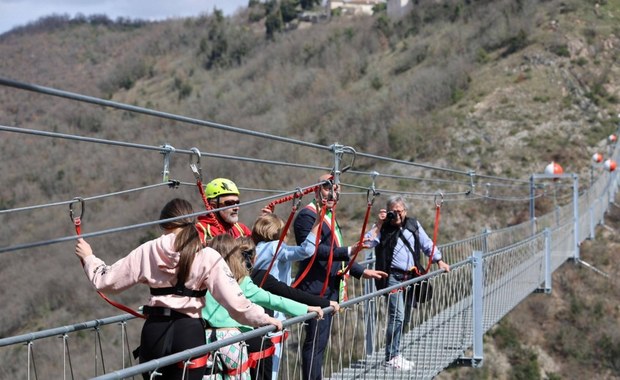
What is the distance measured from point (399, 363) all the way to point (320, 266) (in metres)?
0.99

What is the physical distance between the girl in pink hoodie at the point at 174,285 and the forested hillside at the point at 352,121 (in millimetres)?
15476

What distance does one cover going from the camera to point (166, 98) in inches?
2007

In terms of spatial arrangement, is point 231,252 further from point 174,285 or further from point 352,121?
point 352,121

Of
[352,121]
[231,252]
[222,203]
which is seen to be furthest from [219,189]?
[352,121]

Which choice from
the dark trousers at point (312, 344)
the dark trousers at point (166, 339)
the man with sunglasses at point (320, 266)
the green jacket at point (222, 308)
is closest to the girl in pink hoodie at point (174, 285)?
the dark trousers at point (166, 339)

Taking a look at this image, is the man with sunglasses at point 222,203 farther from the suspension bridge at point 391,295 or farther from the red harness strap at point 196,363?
the red harness strap at point 196,363

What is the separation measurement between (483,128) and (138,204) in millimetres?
12309

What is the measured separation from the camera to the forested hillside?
26.9 metres

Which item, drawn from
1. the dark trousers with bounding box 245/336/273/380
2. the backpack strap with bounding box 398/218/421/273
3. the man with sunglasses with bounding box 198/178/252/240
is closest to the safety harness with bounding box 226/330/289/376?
the dark trousers with bounding box 245/336/273/380

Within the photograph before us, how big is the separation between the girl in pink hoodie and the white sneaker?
2528mm

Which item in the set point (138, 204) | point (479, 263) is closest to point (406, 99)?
point (138, 204)

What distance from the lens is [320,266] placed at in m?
5.71

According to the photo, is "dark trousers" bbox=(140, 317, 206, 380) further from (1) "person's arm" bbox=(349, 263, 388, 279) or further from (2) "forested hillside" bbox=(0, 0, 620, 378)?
(2) "forested hillside" bbox=(0, 0, 620, 378)

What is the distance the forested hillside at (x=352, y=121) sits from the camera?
2694 centimetres
